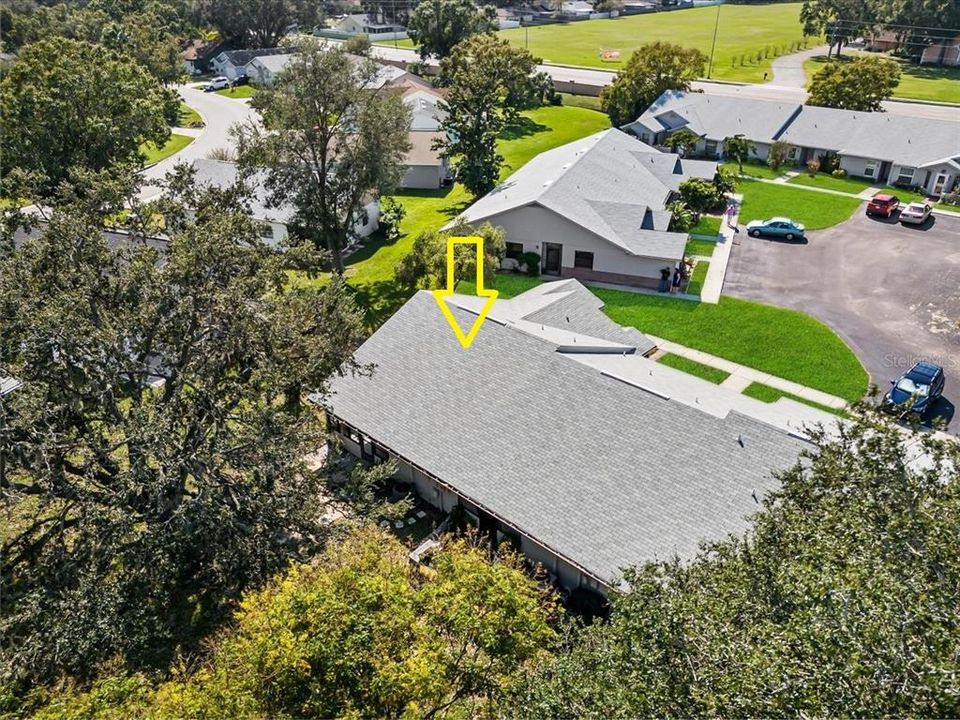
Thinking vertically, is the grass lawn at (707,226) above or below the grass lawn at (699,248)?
above

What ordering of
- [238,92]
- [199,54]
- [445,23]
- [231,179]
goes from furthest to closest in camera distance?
[199,54]
[238,92]
[445,23]
[231,179]

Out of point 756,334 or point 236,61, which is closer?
point 756,334

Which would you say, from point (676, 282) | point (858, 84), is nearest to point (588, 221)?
point (676, 282)

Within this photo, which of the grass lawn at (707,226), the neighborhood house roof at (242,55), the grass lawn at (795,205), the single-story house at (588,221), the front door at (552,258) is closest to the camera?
the single-story house at (588,221)

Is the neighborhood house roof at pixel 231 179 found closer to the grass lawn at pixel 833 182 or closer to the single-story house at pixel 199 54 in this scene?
the grass lawn at pixel 833 182

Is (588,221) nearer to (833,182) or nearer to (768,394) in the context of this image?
(768,394)

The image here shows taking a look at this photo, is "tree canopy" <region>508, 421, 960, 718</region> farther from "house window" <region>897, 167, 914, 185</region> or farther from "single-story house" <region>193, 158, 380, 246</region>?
"house window" <region>897, 167, 914, 185</region>

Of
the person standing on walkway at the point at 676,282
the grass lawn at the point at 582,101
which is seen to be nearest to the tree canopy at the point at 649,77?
the grass lawn at the point at 582,101

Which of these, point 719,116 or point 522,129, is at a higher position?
point 719,116
